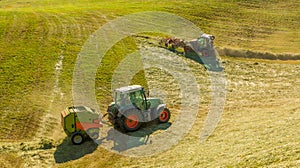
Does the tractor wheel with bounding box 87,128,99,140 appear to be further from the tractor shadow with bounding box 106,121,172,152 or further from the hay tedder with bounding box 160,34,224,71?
the hay tedder with bounding box 160,34,224,71

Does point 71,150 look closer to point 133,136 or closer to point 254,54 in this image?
point 133,136

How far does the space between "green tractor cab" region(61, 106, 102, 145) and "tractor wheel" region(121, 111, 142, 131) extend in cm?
144

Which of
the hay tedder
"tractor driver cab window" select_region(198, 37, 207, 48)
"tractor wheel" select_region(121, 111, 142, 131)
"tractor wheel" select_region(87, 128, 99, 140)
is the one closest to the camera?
"tractor wheel" select_region(87, 128, 99, 140)

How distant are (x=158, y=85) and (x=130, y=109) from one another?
914 centimetres

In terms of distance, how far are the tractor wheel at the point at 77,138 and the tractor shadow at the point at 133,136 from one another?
60.9 inches

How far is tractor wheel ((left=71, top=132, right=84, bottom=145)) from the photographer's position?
1902cm

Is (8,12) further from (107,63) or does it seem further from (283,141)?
(283,141)

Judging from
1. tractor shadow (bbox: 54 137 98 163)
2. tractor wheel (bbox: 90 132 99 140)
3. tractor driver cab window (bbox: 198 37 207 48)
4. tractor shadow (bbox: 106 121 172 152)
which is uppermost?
tractor driver cab window (bbox: 198 37 207 48)

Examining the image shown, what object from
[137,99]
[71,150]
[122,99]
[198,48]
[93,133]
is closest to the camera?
[71,150]

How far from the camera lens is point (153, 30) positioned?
146 ft

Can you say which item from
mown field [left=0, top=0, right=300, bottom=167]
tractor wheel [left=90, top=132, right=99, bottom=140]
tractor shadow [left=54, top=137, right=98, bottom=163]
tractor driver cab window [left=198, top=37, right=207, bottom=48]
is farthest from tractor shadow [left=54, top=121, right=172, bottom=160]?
tractor driver cab window [left=198, top=37, right=207, bottom=48]

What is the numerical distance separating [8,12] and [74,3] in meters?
20.6

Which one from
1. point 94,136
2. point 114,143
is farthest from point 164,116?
point 94,136

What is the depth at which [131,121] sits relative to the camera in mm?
20219
